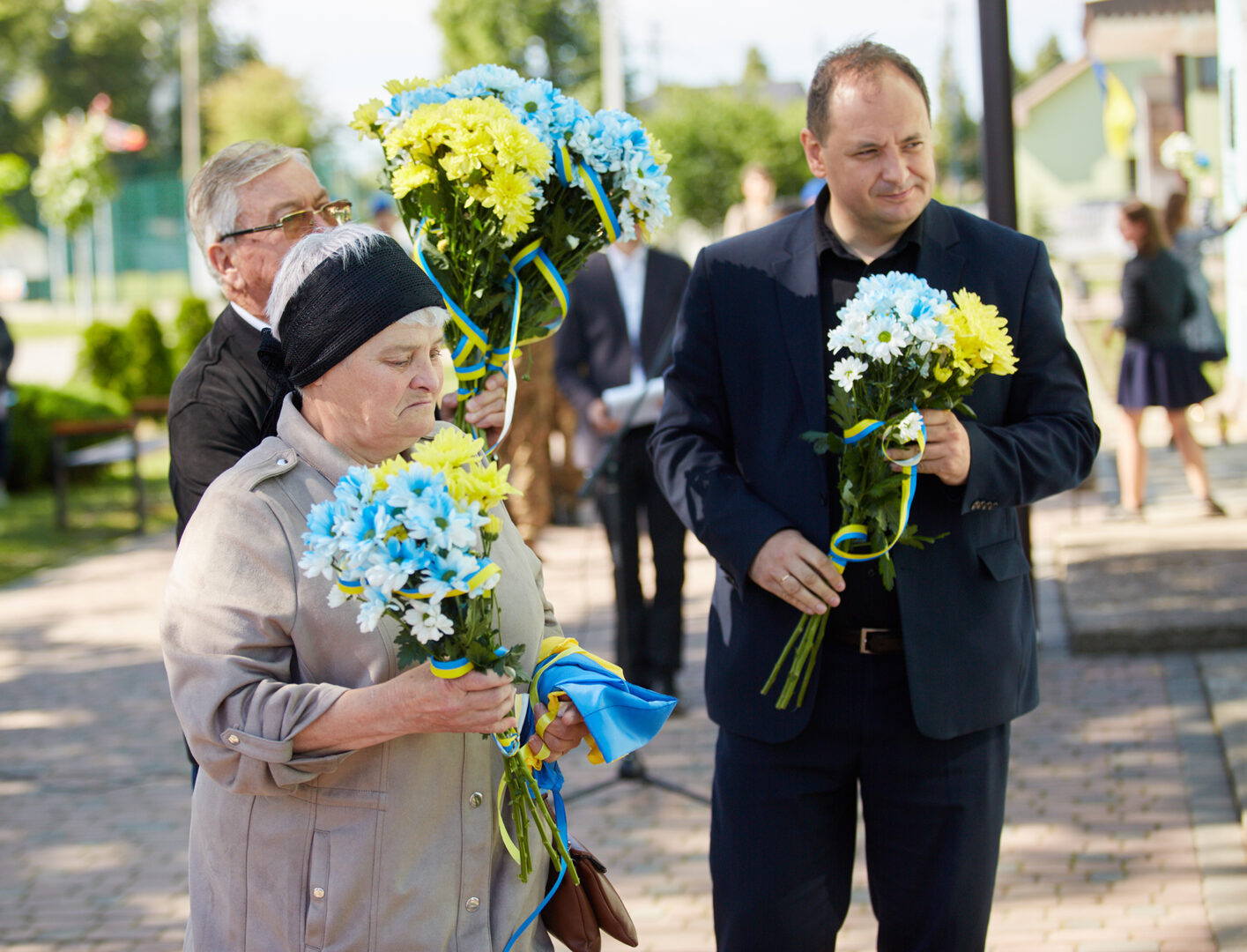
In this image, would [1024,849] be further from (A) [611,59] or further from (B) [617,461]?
(A) [611,59]

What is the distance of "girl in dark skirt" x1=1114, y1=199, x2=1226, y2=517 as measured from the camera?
9.78 m

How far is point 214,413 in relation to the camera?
2.86 meters

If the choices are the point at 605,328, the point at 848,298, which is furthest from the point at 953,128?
the point at 848,298

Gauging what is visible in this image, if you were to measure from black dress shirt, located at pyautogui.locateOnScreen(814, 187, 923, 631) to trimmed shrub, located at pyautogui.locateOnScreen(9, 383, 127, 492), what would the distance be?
1260 cm

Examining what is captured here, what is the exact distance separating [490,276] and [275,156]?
2.04 feet

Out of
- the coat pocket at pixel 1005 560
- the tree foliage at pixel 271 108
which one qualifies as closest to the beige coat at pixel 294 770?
the coat pocket at pixel 1005 560

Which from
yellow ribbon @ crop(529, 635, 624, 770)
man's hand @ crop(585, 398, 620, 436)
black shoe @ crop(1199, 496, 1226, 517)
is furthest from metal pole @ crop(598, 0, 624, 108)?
yellow ribbon @ crop(529, 635, 624, 770)

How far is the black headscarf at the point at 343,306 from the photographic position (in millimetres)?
2152

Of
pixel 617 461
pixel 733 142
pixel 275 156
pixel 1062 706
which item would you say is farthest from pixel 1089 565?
Result: pixel 733 142

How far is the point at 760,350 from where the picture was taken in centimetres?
294

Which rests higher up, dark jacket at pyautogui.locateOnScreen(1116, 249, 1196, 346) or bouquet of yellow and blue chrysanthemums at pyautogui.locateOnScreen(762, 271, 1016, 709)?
dark jacket at pyautogui.locateOnScreen(1116, 249, 1196, 346)

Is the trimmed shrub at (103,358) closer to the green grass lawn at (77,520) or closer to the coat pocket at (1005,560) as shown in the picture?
the green grass lawn at (77,520)

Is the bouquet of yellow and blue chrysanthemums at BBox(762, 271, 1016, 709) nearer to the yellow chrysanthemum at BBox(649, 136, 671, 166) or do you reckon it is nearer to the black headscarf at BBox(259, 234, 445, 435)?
the yellow chrysanthemum at BBox(649, 136, 671, 166)

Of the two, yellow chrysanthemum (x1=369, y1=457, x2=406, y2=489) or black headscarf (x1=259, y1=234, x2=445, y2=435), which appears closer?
yellow chrysanthemum (x1=369, y1=457, x2=406, y2=489)
